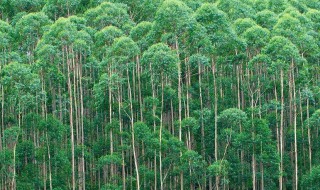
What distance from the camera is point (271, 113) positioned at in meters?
35.8

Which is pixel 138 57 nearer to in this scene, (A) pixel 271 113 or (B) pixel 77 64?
(B) pixel 77 64

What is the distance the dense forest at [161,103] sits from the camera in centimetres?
3178

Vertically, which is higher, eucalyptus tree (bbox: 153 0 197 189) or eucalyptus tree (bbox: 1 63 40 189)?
eucalyptus tree (bbox: 153 0 197 189)

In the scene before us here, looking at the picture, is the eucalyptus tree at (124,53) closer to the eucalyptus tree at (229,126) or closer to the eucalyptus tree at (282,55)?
the eucalyptus tree at (229,126)

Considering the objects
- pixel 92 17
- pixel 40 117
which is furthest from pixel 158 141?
pixel 92 17

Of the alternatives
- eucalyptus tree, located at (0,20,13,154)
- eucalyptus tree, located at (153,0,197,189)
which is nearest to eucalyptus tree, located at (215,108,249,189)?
eucalyptus tree, located at (153,0,197,189)

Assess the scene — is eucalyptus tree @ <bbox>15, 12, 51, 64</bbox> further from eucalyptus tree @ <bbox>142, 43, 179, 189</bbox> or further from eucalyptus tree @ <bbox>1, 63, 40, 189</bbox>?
eucalyptus tree @ <bbox>142, 43, 179, 189</bbox>

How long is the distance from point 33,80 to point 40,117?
2270 millimetres

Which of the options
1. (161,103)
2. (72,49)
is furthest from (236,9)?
(72,49)

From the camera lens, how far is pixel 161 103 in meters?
35.0

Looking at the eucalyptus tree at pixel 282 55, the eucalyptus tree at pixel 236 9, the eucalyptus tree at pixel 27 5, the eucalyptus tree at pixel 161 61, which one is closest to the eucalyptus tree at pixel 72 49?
the eucalyptus tree at pixel 161 61

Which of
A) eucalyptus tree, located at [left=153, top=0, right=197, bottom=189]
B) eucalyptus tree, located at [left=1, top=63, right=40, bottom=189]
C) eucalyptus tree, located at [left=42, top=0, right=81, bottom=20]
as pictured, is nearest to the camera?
eucalyptus tree, located at [left=1, top=63, right=40, bottom=189]

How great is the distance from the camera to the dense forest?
31781 mm

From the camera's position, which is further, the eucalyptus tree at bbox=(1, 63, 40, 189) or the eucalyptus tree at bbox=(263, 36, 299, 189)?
the eucalyptus tree at bbox=(263, 36, 299, 189)
